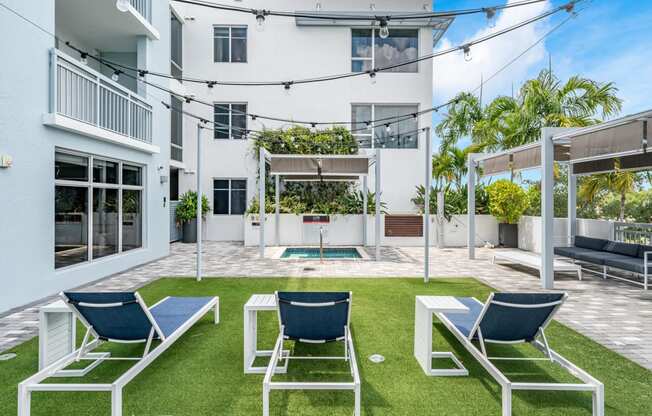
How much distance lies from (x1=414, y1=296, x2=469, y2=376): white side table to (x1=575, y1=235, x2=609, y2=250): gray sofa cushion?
7.30 meters

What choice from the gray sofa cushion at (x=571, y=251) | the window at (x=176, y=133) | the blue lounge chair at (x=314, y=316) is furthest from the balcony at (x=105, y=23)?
the gray sofa cushion at (x=571, y=251)

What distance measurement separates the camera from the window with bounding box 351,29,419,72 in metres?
16.2

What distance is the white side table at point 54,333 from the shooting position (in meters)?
3.72

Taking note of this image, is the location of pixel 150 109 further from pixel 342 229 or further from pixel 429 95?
pixel 429 95

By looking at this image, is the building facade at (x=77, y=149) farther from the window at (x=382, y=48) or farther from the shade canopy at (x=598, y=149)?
the shade canopy at (x=598, y=149)

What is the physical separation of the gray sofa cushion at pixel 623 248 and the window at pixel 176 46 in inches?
623

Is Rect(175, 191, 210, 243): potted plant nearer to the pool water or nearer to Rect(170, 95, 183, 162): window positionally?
Rect(170, 95, 183, 162): window

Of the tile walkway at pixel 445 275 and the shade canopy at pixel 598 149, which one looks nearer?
the tile walkway at pixel 445 275

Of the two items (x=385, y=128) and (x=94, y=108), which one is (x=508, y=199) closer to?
(x=385, y=128)

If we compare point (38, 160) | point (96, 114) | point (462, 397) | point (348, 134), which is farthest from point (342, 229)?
point (462, 397)

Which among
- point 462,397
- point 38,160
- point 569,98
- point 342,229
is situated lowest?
point 462,397

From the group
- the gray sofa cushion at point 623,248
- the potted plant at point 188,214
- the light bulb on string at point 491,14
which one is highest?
the light bulb on string at point 491,14

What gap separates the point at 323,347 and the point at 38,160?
6.01m

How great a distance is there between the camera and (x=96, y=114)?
8.47m
